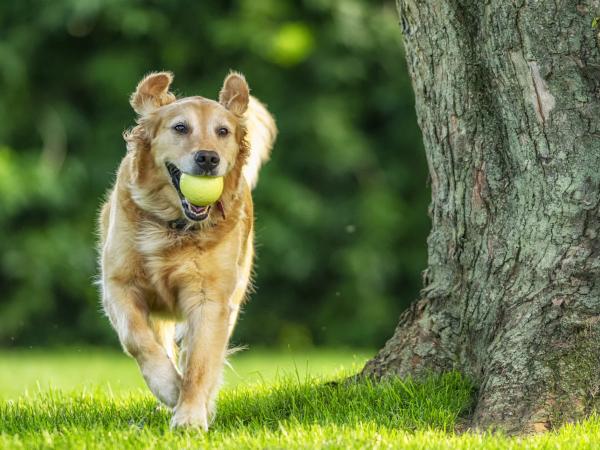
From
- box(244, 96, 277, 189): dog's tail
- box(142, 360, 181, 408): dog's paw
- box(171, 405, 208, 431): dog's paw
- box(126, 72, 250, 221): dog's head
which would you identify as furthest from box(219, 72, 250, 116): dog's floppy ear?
box(171, 405, 208, 431): dog's paw

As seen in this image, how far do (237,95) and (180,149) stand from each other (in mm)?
589

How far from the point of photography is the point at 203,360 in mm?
5336

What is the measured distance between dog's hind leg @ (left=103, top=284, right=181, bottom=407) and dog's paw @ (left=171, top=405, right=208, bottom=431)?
12cm

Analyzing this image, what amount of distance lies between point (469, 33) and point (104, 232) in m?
2.31

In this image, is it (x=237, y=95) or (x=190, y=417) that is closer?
(x=190, y=417)

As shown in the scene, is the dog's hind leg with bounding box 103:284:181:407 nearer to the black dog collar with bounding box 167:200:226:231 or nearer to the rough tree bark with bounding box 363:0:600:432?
the black dog collar with bounding box 167:200:226:231

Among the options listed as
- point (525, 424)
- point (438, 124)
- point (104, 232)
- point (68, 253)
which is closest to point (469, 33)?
point (438, 124)

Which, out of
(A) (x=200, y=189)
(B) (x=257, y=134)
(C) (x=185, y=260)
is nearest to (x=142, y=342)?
(C) (x=185, y=260)

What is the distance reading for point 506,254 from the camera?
5.36 meters

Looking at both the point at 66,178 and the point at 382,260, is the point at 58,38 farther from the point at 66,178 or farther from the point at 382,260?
A: the point at 382,260

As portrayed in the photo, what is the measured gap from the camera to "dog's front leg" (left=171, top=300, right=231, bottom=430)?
5094mm

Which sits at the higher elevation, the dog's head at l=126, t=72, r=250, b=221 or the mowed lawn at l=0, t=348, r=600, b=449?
the dog's head at l=126, t=72, r=250, b=221

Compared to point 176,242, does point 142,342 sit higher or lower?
lower

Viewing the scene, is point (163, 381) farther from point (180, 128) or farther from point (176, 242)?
point (180, 128)
